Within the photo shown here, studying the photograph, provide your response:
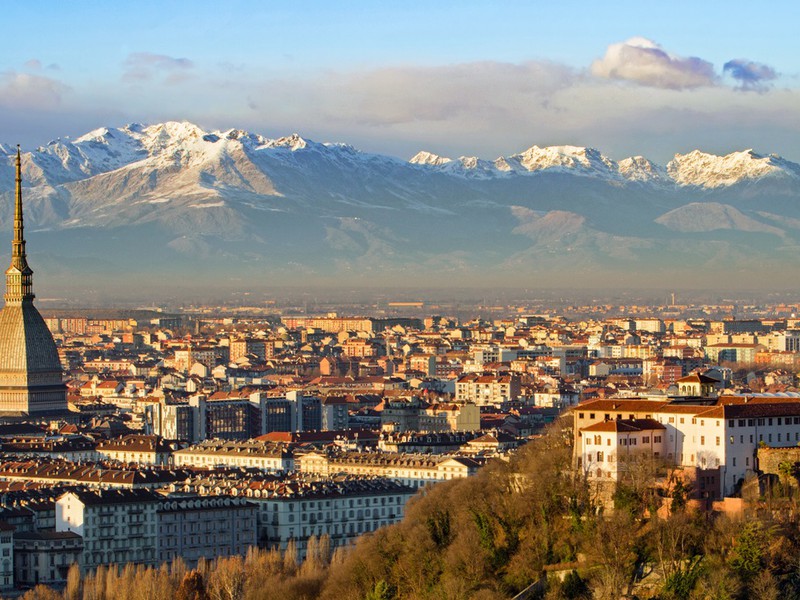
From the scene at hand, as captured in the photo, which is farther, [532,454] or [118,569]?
[118,569]

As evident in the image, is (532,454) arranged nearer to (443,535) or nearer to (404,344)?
(443,535)

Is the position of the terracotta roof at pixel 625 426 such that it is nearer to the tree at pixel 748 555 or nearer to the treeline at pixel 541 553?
the treeline at pixel 541 553

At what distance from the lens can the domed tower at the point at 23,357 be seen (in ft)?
349

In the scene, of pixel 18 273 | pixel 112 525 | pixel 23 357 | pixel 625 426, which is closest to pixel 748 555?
pixel 625 426

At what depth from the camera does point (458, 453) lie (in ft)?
261

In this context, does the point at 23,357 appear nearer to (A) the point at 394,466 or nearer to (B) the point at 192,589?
(A) the point at 394,466

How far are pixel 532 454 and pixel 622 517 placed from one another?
7.22 m

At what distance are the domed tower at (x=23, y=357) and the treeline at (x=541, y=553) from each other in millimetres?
53865

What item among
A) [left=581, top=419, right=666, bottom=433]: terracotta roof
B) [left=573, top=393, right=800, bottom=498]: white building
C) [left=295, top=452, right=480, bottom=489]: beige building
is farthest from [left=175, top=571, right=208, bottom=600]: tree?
[left=295, top=452, right=480, bottom=489]: beige building

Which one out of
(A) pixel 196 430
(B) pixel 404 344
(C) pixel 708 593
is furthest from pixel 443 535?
(B) pixel 404 344

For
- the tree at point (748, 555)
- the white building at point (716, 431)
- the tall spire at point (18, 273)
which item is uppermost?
the tall spire at point (18, 273)

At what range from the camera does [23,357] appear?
10706 centimetres

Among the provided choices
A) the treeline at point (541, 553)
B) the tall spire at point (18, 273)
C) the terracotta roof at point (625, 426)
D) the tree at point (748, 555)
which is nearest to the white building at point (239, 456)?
the tall spire at point (18, 273)

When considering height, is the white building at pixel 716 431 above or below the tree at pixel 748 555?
above
